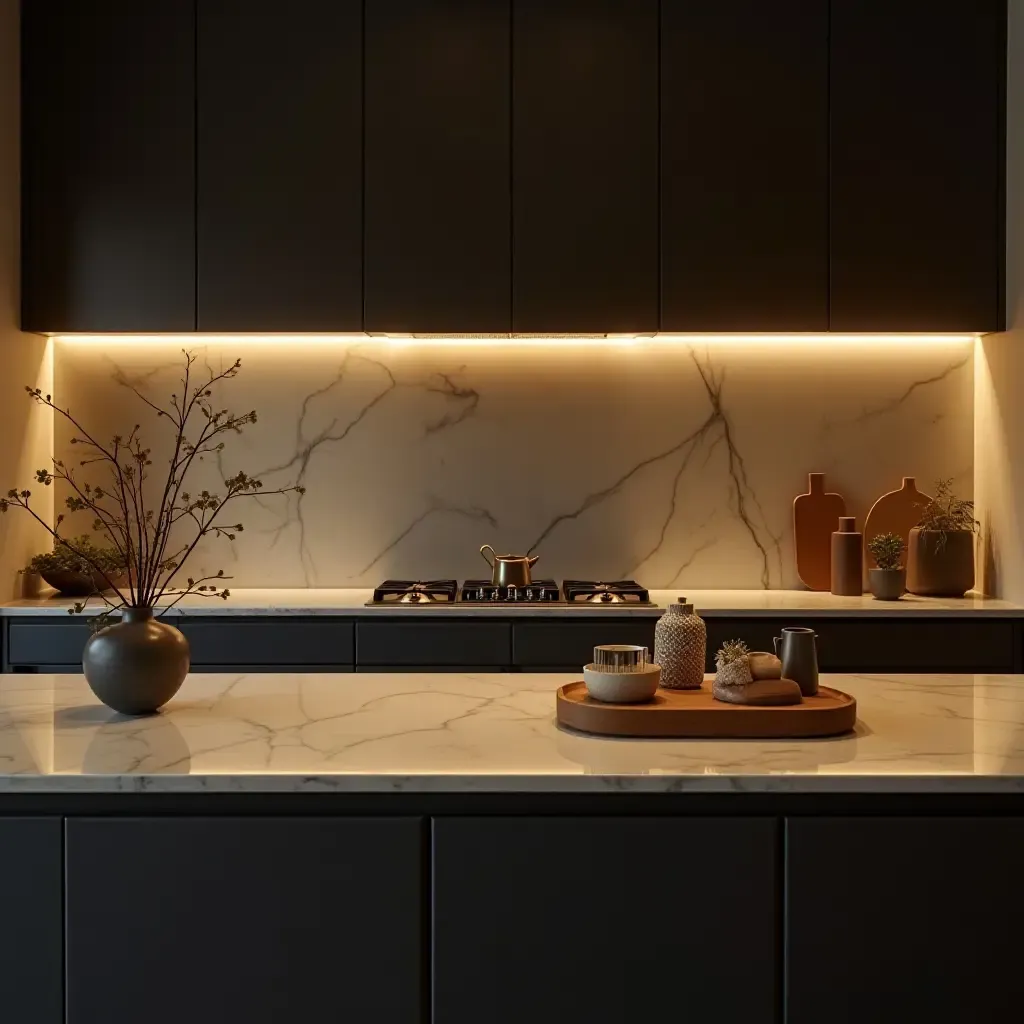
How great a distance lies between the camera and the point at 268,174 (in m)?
3.69

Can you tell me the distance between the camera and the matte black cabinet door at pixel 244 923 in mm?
1569

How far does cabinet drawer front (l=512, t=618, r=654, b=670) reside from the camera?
11.2ft

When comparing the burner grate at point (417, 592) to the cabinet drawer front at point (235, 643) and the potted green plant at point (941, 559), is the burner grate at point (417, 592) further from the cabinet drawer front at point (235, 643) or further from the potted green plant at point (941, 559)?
the potted green plant at point (941, 559)

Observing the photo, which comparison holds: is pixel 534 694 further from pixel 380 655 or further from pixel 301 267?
pixel 301 267

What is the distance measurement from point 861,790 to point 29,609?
8.75 feet

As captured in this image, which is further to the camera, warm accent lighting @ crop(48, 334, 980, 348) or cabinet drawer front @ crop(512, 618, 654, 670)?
warm accent lighting @ crop(48, 334, 980, 348)

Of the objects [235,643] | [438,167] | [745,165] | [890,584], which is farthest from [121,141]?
[890,584]

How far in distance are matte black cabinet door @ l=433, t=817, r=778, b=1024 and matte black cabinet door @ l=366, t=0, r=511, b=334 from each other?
237 cm

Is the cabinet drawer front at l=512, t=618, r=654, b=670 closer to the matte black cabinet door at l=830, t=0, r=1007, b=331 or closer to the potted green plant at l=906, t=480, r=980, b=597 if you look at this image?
the potted green plant at l=906, t=480, r=980, b=597

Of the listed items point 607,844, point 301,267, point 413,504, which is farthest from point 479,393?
point 607,844

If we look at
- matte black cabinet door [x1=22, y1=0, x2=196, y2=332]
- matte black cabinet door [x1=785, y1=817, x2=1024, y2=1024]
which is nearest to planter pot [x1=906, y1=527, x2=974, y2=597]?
matte black cabinet door [x1=785, y1=817, x2=1024, y2=1024]

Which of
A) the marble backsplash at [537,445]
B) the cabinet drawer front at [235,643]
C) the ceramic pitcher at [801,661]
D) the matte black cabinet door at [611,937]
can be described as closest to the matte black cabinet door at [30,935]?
the matte black cabinet door at [611,937]

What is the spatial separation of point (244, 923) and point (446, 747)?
369 mm

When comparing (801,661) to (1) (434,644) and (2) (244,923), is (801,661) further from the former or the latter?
(1) (434,644)
